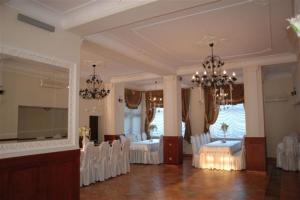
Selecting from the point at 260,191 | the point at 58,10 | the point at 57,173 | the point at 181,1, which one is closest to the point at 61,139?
the point at 57,173

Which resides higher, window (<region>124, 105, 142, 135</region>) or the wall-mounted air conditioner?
the wall-mounted air conditioner

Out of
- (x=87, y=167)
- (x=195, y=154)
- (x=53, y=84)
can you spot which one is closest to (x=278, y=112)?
(x=195, y=154)

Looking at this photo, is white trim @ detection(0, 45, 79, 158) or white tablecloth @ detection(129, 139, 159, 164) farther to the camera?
white tablecloth @ detection(129, 139, 159, 164)

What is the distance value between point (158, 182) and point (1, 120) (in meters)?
3.93

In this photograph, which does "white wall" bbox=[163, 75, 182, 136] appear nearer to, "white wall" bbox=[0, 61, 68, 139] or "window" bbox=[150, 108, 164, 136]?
"window" bbox=[150, 108, 164, 136]

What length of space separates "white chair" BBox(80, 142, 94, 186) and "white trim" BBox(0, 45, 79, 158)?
1681 millimetres

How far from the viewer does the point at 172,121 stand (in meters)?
8.53

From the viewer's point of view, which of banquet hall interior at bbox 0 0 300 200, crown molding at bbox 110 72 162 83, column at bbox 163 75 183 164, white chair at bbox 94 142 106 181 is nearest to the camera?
banquet hall interior at bbox 0 0 300 200

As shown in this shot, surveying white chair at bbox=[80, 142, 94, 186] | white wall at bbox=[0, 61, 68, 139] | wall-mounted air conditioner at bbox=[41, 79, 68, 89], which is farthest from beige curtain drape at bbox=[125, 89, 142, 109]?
white wall at bbox=[0, 61, 68, 139]

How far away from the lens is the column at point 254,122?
710 cm

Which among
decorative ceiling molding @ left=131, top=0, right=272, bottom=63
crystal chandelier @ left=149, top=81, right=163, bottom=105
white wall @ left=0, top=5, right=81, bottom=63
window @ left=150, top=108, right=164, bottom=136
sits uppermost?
decorative ceiling molding @ left=131, top=0, right=272, bottom=63

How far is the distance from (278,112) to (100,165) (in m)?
6.97

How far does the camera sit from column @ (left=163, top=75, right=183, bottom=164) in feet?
27.8

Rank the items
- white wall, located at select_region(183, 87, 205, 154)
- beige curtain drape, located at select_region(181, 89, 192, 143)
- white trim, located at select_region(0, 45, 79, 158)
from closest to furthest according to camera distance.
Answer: white trim, located at select_region(0, 45, 79, 158) < white wall, located at select_region(183, 87, 205, 154) < beige curtain drape, located at select_region(181, 89, 192, 143)
